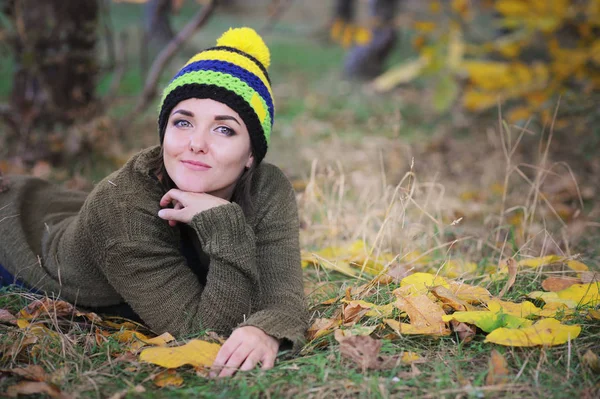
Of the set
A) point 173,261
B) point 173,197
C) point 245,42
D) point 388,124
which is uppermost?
point 245,42

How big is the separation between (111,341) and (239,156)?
2.53 ft

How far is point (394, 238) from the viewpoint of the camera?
10.0 ft

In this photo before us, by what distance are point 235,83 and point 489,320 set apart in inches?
46.6

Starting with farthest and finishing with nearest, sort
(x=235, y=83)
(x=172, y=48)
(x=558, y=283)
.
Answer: (x=172, y=48) → (x=558, y=283) → (x=235, y=83)

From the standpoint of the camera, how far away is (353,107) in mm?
7219

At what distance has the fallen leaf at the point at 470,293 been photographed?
219 cm

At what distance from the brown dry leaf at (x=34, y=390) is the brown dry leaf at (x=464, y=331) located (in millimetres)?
1198

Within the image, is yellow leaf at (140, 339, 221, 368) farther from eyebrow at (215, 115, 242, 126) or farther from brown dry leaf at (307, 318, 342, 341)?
eyebrow at (215, 115, 242, 126)

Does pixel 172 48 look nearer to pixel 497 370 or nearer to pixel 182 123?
pixel 182 123

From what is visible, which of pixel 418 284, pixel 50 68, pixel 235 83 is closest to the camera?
pixel 235 83

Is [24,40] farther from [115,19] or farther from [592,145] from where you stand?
[115,19]

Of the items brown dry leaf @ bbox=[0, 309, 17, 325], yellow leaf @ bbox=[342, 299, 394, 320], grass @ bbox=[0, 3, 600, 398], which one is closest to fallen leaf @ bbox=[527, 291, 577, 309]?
grass @ bbox=[0, 3, 600, 398]

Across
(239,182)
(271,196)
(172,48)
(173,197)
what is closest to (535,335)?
(271,196)

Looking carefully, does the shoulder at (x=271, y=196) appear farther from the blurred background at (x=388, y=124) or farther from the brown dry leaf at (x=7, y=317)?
the brown dry leaf at (x=7, y=317)
